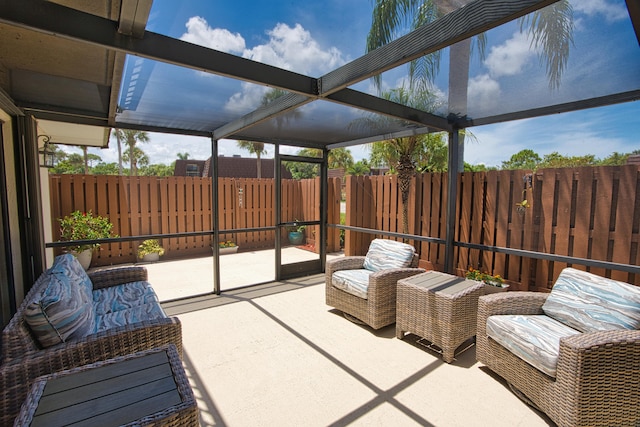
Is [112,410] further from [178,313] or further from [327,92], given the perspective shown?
[178,313]

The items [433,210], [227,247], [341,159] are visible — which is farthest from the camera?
[341,159]

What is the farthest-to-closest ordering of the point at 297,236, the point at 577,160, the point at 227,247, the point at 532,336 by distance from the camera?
the point at 577,160
the point at 227,247
the point at 297,236
the point at 532,336

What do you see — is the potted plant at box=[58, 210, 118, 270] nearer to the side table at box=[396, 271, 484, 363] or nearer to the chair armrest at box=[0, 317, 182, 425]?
the chair armrest at box=[0, 317, 182, 425]

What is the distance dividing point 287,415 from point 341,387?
0.49m

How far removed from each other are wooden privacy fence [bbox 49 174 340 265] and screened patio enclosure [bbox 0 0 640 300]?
2.82 metres

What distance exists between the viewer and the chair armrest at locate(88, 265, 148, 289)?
306cm

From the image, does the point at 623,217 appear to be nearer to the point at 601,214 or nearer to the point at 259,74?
the point at 601,214

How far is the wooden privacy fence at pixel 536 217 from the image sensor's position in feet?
10.2

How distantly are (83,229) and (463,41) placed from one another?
22.5 ft

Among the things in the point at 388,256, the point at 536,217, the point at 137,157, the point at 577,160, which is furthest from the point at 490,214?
the point at 137,157

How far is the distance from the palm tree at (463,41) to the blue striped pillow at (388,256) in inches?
81.6

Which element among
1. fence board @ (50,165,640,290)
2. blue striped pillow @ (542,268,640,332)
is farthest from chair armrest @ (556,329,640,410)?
fence board @ (50,165,640,290)

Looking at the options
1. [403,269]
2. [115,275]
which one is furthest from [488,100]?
[115,275]

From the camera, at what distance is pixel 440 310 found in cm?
272
